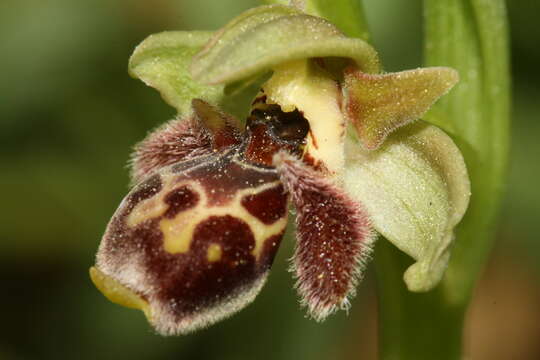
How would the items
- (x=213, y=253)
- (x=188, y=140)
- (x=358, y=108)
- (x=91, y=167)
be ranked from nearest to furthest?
(x=213, y=253) → (x=358, y=108) → (x=188, y=140) → (x=91, y=167)

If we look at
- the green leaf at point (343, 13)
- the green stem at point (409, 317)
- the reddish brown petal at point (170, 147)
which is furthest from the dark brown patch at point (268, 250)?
the green leaf at point (343, 13)

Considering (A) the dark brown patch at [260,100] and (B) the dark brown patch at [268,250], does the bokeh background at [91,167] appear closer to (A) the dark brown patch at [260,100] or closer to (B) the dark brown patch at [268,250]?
(A) the dark brown patch at [260,100]

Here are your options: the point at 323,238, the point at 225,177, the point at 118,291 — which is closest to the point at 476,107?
the point at 323,238

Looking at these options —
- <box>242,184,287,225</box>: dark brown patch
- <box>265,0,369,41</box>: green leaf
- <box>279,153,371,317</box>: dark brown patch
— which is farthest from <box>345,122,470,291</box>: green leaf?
<box>265,0,369,41</box>: green leaf

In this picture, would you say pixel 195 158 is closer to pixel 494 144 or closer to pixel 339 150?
pixel 339 150

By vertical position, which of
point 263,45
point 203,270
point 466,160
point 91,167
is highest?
point 263,45

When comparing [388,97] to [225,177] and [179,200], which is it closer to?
[225,177]
